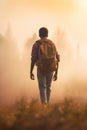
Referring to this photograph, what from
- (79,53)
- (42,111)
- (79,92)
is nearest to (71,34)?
(79,53)

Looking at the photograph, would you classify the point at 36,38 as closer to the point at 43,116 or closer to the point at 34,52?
the point at 34,52

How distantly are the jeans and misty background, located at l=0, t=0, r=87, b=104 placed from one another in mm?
174

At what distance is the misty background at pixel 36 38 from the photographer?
17.6 ft

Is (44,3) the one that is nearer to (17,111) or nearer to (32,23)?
(32,23)

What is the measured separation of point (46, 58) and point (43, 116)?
599 mm

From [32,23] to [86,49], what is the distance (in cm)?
69

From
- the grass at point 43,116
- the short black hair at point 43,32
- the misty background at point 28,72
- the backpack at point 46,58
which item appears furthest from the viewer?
the misty background at point 28,72

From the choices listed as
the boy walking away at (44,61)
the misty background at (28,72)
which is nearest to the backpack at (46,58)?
the boy walking away at (44,61)

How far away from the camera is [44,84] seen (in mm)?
5062

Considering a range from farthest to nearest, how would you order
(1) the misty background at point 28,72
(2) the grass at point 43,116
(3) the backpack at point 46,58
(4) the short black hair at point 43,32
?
1. (1) the misty background at point 28,72
2. (4) the short black hair at point 43,32
3. (3) the backpack at point 46,58
4. (2) the grass at point 43,116

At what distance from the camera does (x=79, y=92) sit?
5.41 metres

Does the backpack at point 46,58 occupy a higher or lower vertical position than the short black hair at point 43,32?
lower

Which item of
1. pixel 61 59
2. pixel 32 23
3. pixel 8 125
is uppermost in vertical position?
pixel 32 23

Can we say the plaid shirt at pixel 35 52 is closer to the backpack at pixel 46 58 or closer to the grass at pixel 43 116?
the backpack at pixel 46 58
